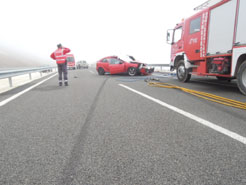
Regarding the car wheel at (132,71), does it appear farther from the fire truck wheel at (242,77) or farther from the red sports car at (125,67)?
the fire truck wheel at (242,77)

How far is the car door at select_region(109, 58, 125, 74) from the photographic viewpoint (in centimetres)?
1315

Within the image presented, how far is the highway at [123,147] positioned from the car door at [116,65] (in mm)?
9503

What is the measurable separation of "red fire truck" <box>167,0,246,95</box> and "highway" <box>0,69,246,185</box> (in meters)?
2.69

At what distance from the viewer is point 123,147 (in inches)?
88.8

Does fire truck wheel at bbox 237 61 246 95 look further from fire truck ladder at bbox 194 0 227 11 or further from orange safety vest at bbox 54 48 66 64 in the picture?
orange safety vest at bbox 54 48 66 64

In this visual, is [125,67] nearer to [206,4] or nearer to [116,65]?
[116,65]

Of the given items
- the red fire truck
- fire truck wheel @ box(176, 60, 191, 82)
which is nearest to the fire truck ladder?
the red fire truck

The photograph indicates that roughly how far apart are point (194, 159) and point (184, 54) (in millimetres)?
7373

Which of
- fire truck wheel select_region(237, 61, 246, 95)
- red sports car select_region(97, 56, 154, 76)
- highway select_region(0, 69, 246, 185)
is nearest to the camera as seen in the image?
highway select_region(0, 69, 246, 185)

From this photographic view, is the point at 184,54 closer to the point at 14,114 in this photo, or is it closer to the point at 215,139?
the point at 215,139

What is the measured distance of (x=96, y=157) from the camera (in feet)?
6.68

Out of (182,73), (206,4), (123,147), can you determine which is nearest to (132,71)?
(182,73)

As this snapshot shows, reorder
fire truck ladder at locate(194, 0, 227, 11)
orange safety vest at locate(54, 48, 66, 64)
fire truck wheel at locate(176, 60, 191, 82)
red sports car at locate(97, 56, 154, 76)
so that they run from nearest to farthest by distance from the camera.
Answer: fire truck ladder at locate(194, 0, 227, 11)
orange safety vest at locate(54, 48, 66, 64)
fire truck wheel at locate(176, 60, 191, 82)
red sports car at locate(97, 56, 154, 76)

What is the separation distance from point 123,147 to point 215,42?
6.18 metres
